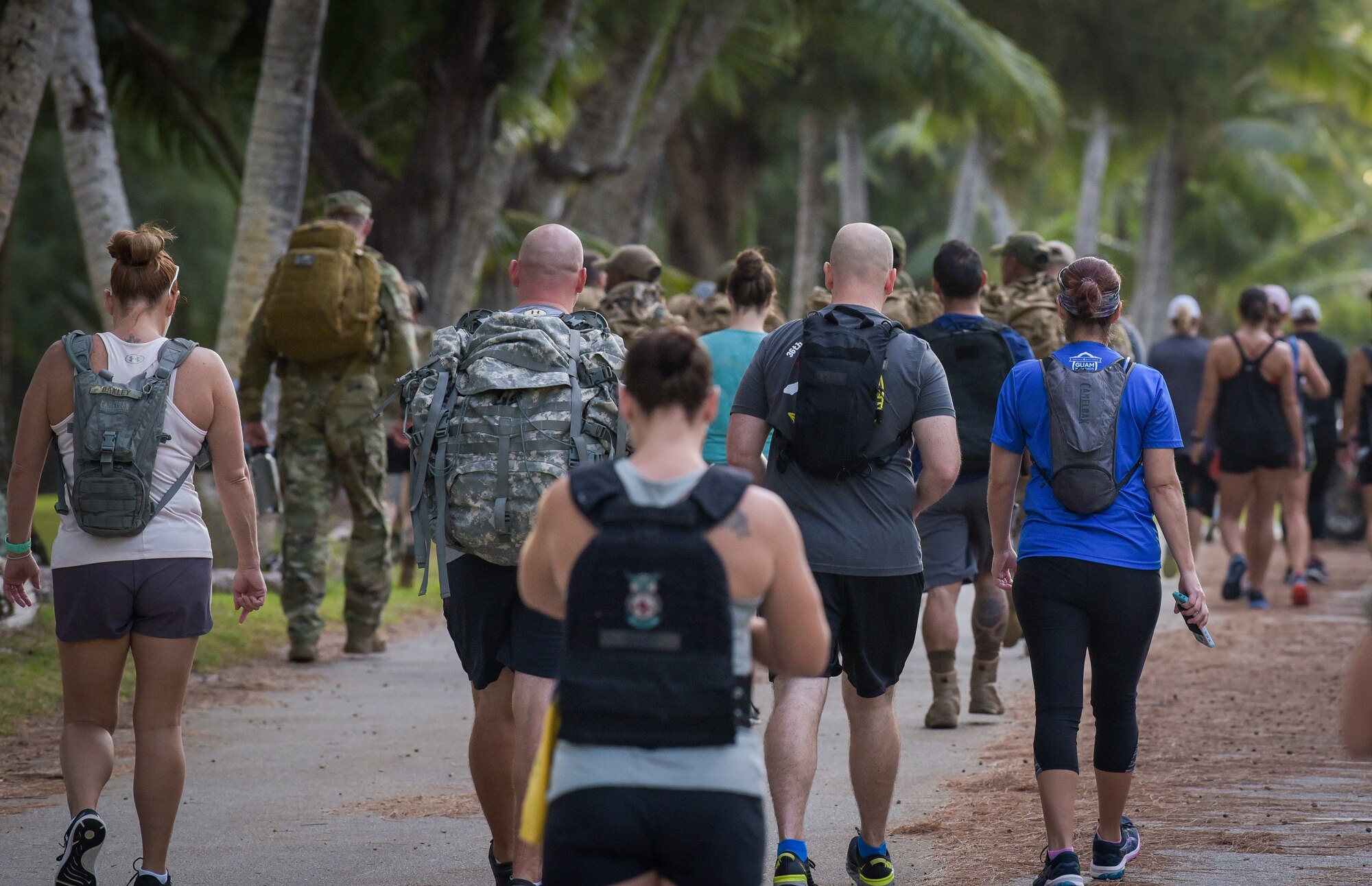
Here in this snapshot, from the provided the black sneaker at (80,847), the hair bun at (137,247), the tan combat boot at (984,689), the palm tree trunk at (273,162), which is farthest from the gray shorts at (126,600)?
the palm tree trunk at (273,162)

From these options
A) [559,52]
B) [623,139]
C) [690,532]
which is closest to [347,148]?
[559,52]

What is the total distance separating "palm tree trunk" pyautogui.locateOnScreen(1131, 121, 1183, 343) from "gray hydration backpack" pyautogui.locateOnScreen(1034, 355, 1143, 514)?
26.9m

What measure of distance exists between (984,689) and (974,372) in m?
1.71

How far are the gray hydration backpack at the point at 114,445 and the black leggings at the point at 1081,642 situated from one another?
257 cm

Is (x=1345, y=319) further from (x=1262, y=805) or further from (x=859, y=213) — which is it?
(x=1262, y=805)

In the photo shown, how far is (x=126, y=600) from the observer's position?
472 centimetres

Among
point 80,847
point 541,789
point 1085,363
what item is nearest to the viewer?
point 541,789

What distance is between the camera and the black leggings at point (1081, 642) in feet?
16.4

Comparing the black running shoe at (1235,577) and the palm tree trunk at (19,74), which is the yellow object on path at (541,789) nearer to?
the palm tree trunk at (19,74)

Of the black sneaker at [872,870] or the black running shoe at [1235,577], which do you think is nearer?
the black sneaker at [872,870]

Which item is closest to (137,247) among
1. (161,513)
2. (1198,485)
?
(161,513)

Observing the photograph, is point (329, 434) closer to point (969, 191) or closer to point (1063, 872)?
point (1063, 872)

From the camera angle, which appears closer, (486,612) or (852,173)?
(486,612)

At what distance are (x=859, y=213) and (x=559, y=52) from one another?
533 inches
